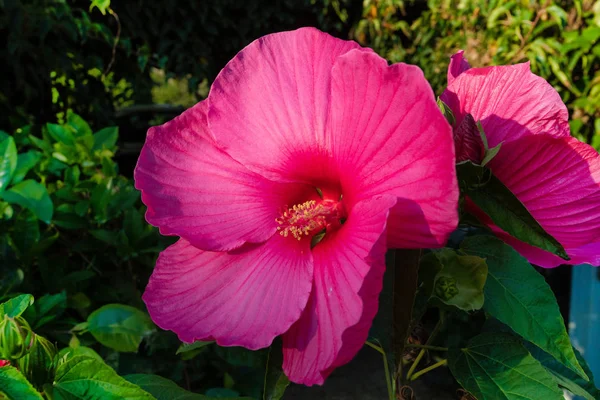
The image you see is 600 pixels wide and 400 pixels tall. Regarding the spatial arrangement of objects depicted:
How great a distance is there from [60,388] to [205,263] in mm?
148

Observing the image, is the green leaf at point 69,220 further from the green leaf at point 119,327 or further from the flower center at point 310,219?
the flower center at point 310,219

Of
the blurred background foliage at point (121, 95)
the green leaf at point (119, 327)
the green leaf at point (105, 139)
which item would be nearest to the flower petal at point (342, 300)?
the blurred background foliage at point (121, 95)

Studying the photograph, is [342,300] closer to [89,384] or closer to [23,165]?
[89,384]

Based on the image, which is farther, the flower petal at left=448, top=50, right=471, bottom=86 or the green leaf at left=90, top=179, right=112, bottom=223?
the green leaf at left=90, top=179, right=112, bottom=223

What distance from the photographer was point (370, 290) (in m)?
0.35

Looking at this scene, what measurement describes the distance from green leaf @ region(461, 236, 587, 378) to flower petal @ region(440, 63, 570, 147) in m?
0.10

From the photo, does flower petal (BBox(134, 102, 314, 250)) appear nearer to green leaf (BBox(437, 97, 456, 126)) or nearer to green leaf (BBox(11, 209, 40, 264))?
green leaf (BBox(437, 97, 456, 126))

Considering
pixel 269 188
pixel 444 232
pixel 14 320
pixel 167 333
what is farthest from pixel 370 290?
pixel 167 333

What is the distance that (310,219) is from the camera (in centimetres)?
46

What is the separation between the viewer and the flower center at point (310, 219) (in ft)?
1.50

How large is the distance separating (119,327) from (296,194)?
55 cm

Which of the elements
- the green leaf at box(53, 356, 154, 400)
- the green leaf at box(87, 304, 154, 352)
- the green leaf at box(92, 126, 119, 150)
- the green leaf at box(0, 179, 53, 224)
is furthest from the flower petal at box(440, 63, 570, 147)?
the green leaf at box(92, 126, 119, 150)

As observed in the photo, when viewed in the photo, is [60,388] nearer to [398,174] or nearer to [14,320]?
[14,320]

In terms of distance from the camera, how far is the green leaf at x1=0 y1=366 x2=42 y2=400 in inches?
14.5
